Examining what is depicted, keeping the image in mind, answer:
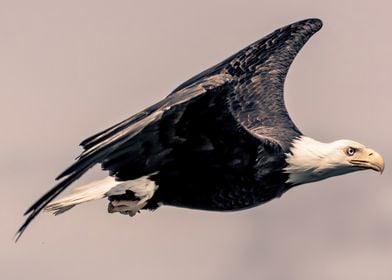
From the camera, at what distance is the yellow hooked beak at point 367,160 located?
15883mm

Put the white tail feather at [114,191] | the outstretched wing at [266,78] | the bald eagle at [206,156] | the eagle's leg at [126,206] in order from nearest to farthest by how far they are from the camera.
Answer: the bald eagle at [206,156], the white tail feather at [114,191], the eagle's leg at [126,206], the outstretched wing at [266,78]

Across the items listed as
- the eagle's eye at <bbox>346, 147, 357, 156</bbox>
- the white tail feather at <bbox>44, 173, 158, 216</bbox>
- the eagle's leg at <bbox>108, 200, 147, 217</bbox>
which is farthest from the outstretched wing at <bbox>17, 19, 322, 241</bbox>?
the eagle's eye at <bbox>346, 147, 357, 156</bbox>

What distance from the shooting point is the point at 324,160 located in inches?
620

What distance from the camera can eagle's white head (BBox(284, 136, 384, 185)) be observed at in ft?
51.4

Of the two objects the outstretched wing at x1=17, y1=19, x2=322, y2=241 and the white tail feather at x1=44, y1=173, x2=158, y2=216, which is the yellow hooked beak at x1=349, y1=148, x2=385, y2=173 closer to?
the outstretched wing at x1=17, y1=19, x2=322, y2=241

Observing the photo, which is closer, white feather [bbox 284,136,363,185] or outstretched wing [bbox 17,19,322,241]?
outstretched wing [bbox 17,19,322,241]

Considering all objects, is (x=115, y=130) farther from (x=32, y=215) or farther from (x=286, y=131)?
(x=286, y=131)

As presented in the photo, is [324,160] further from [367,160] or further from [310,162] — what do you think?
[367,160]

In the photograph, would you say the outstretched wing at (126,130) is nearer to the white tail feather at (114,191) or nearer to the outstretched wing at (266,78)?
the white tail feather at (114,191)

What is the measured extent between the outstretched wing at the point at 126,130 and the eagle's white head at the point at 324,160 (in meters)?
2.02

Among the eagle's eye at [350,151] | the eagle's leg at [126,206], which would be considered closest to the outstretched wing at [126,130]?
the eagle's leg at [126,206]

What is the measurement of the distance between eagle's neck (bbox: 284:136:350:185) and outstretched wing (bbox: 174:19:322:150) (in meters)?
0.15

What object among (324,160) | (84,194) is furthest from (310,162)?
(84,194)

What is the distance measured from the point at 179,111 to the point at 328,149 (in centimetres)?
244
